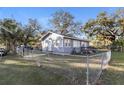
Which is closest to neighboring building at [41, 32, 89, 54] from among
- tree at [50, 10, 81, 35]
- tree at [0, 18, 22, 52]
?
tree at [50, 10, 81, 35]

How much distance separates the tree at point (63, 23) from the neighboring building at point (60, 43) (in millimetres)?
115

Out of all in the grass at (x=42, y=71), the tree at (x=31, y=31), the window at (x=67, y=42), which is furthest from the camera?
the window at (x=67, y=42)

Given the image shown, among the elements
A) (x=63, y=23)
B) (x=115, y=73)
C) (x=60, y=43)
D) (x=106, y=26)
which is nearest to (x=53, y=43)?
(x=60, y=43)

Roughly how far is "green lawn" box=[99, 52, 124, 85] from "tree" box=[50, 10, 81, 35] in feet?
2.71

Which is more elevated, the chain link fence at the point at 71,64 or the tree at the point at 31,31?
the tree at the point at 31,31

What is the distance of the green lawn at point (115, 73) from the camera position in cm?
348

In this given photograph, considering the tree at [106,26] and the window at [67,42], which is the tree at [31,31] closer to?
the window at [67,42]

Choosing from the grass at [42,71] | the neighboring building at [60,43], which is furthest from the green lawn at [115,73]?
the neighboring building at [60,43]

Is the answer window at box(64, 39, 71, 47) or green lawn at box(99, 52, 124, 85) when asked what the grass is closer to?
window at box(64, 39, 71, 47)

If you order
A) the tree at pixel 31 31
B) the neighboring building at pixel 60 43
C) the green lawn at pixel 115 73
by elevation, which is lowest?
the green lawn at pixel 115 73

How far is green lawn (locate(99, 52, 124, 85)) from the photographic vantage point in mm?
3477

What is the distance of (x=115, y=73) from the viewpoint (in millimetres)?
3838
